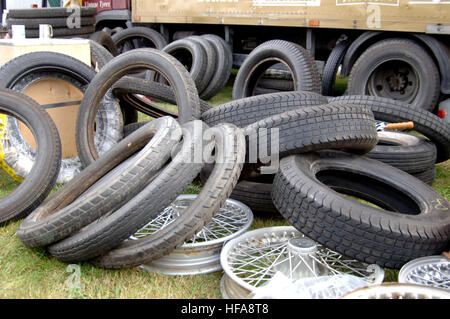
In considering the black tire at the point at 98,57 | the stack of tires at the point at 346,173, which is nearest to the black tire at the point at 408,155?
the stack of tires at the point at 346,173

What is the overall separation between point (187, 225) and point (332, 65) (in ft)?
15.6

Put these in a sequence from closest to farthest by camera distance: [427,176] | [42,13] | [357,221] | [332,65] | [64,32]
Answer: [357,221] → [427,176] → [332,65] → [42,13] → [64,32]

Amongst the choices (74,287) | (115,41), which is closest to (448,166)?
(74,287)

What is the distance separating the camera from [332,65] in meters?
6.51

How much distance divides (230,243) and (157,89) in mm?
2080

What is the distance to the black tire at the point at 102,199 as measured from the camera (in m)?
2.51

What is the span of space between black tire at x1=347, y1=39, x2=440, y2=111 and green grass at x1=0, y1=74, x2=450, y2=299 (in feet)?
11.9

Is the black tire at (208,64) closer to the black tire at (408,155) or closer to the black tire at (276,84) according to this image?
the black tire at (276,84)

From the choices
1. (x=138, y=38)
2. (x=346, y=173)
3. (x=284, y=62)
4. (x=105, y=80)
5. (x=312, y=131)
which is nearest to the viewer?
(x=312, y=131)

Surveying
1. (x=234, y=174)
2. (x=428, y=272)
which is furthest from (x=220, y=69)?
(x=428, y=272)

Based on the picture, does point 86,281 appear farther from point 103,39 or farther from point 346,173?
point 103,39

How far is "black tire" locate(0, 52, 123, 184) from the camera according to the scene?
3.91 m

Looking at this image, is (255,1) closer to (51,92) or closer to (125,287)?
(51,92)

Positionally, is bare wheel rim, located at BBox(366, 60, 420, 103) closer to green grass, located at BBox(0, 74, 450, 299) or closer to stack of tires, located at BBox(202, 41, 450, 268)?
stack of tires, located at BBox(202, 41, 450, 268)
